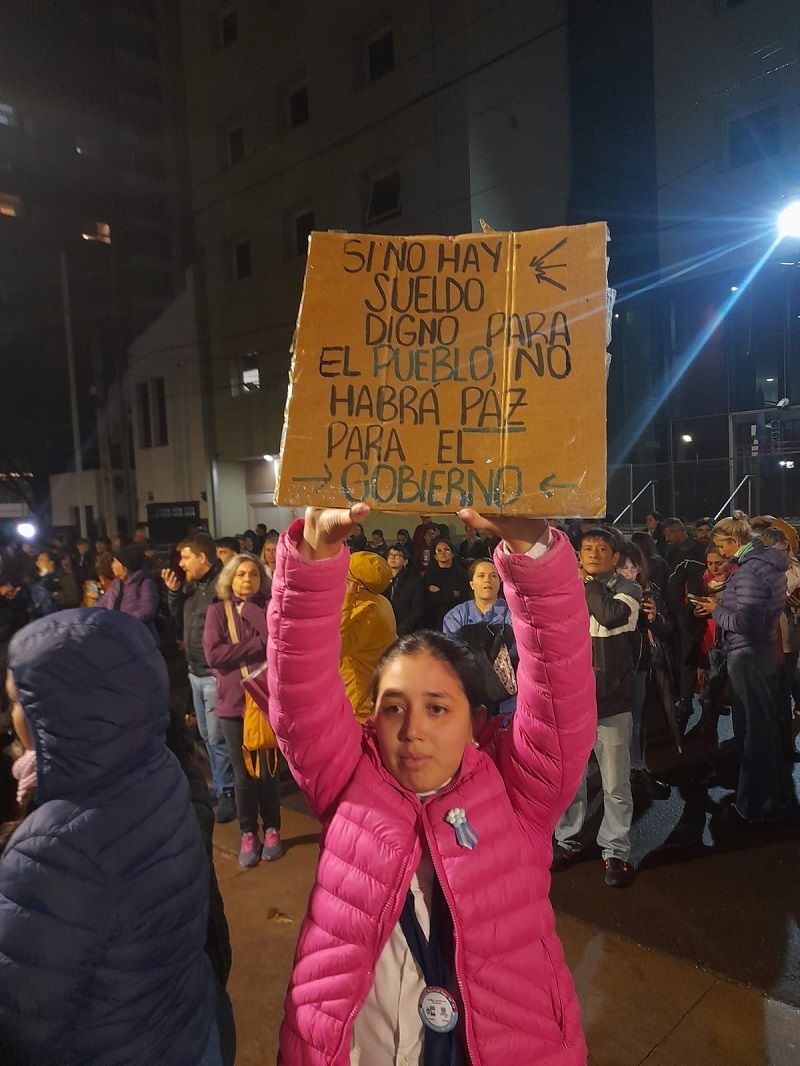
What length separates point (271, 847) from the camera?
457 cm

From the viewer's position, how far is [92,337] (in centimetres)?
2470

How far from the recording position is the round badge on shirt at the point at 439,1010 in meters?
1.49

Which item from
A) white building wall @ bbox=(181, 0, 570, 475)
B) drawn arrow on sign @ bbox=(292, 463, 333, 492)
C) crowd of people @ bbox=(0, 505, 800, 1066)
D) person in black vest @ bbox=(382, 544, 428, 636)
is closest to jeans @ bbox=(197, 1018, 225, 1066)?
crowd of people @ bbox=(0, 505, 800, 1066)

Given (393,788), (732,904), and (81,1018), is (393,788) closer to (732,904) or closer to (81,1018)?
(81,1018)

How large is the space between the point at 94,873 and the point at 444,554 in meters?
7.10

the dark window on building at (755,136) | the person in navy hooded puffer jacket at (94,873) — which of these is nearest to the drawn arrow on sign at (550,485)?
the person in navy hooded puffer jacket at (94,873)

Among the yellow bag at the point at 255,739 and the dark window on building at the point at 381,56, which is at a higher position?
the dark window on building at the point at 381,56

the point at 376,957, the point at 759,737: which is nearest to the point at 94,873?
the point at 376,957

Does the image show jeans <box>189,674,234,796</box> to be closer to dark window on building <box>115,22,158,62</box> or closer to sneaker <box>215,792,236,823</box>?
sneaker <box>215,792,236,823</box>

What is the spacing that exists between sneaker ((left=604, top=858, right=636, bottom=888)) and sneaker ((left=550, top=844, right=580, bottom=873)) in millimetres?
275

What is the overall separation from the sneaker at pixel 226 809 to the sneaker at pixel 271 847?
61 cm

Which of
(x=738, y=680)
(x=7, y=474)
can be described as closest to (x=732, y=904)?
(x=738, y=680)

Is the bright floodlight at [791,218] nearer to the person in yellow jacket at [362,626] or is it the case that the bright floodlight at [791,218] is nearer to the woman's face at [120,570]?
the person in yellow jacket at [362,626]

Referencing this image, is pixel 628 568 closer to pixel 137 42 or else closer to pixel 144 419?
pixel 144 419
